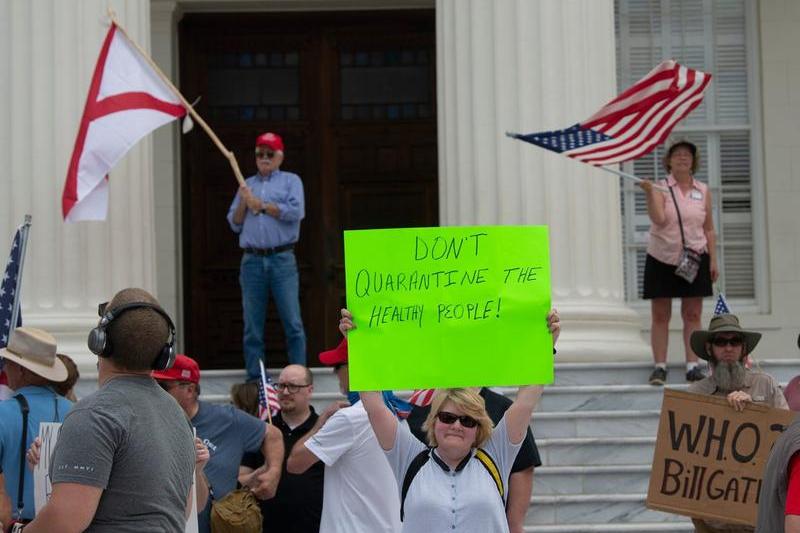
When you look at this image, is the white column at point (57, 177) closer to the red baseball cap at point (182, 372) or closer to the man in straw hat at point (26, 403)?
the red baseball cap at point (182, 372)

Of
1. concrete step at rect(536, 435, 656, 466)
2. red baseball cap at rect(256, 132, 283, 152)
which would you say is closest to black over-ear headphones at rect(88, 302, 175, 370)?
concrete step at rect(536, 435, 656, 466)

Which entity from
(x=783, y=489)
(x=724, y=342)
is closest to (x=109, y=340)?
(x=783, y=489)

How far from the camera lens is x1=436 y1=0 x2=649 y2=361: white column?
11.6 m

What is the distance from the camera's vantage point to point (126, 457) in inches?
174

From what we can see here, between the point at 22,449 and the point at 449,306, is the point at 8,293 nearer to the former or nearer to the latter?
the point at 22,449

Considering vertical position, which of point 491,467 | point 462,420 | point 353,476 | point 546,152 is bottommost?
point 353,476

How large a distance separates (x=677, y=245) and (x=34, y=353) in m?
5.81

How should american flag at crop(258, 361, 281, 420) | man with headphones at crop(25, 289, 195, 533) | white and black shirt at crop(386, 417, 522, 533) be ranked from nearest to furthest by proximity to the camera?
man with headphones at crop(25, 289, 195, 533) < white and black shirt at crop(386, 417, 522, 533) < american flag at crop(258, 361, 281, 420)

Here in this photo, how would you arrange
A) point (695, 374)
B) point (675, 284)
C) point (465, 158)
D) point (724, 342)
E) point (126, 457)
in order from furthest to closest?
point (465, 158)
point (675, 284)
point (695, 374)
point (724, 342)
point (126, 457)

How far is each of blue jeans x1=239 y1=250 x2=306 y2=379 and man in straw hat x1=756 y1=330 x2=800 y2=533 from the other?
6530 millimetres

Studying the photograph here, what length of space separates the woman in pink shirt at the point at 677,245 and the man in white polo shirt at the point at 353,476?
416 cm

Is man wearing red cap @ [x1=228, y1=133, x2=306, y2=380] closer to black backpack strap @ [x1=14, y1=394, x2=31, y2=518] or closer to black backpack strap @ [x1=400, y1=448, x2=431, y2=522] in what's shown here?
black backpack strap @ [x1=14, y1=394, x2=31, y2=518]

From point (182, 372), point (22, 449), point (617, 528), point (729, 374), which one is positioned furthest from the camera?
point (617, 528)

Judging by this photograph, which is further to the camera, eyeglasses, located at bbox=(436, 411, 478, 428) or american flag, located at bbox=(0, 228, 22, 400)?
american flag, located at bbox=(0, 228, 22, 400)
